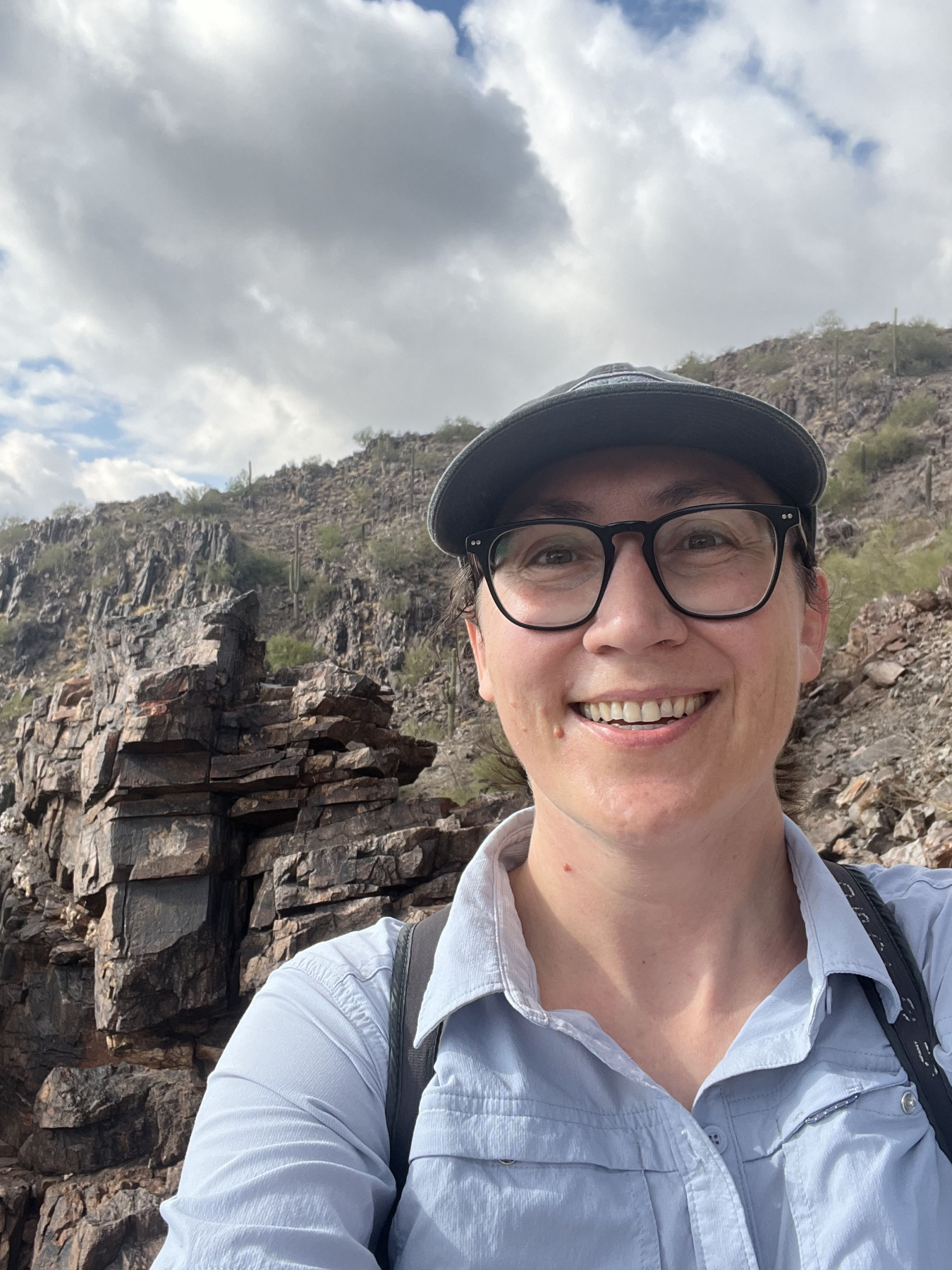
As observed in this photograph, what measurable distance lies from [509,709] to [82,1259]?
6.21 metres

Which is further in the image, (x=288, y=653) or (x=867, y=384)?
(x=867, y=384)

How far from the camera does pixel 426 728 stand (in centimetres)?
2384

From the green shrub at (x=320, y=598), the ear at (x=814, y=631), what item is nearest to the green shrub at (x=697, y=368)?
the green shrub at (x=320, y=598)

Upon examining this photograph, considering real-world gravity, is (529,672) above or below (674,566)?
below

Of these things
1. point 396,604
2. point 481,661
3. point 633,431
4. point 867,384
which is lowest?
point 481,661

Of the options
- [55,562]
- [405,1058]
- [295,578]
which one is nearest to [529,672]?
[405,1058]

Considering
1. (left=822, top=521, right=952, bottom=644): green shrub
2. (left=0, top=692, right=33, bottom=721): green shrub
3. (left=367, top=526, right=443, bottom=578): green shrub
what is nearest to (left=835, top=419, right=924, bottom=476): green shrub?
(left=822, top=521, right=952, bottom=644): green shrub

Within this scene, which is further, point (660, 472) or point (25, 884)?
point (25, 884)

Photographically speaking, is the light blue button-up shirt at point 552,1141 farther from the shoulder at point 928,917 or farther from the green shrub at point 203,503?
the green shrub at point 203,503

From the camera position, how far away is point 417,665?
28.3 metres

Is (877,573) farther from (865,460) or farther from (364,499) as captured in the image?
(364,499)

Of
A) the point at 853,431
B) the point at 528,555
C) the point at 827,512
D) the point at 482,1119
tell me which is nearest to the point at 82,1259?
the point at 482,1119

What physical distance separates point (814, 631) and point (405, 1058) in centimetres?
122

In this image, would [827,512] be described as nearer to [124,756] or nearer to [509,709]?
[124,756]
